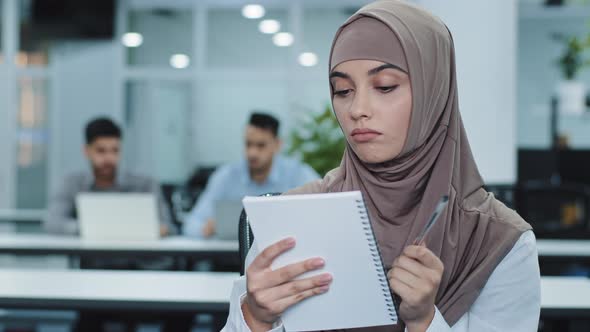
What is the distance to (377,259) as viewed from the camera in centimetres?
119

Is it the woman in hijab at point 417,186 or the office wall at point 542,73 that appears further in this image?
the office wall at point 542,73

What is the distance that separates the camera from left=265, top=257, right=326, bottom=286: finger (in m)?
1.18

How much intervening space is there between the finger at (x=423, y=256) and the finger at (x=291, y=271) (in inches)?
5.2

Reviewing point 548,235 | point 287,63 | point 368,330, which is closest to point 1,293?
point 368,330

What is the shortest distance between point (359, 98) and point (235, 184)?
134 inches

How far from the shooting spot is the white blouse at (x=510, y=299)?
4.38 ft

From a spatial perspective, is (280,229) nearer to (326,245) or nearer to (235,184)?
(326,245)

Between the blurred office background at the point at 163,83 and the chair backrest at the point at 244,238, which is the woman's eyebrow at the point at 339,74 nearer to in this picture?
the chair backrest at the point at 244,238

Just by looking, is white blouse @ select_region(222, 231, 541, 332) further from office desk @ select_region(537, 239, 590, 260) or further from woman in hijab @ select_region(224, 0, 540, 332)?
office desk @ select_region(537, 239, 590, 260)

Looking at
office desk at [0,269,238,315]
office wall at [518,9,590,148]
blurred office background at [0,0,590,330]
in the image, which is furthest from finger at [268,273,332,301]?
office wall at [518,9,590,148]

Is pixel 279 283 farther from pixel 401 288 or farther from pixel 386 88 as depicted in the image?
pixel 386 88

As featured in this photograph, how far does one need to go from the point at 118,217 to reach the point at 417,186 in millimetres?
2737

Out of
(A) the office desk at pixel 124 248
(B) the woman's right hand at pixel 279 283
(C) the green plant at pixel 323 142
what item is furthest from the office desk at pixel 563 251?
(B) the woman's right hand at pixel 279 283

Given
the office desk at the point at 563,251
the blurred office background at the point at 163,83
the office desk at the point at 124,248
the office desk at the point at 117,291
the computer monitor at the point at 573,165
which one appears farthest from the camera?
the blurred office background at the point at 163,83
